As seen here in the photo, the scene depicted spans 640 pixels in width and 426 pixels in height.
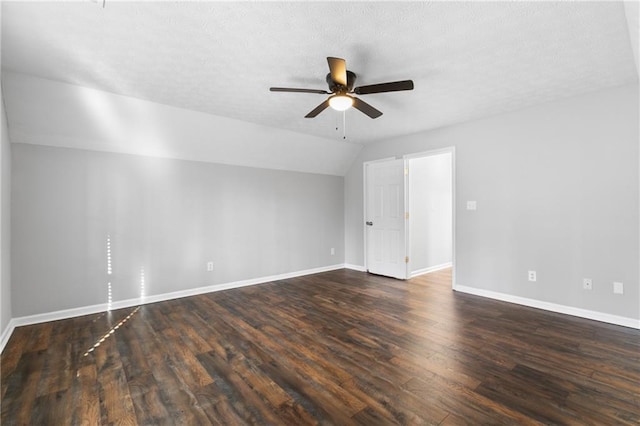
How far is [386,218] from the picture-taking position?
532 cm

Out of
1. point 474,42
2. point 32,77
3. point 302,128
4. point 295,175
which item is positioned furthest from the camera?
point 295,175

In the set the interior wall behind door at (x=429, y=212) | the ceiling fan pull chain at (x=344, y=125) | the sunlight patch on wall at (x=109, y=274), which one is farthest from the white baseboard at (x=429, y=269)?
the sunlight patch on wall at (x=109, y=274)

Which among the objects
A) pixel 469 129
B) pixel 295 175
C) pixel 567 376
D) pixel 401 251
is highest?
pixel 469 129

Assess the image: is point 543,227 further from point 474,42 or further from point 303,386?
point 303,386

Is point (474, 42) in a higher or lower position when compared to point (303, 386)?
higher

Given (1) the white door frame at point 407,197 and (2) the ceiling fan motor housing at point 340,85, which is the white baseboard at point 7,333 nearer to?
(2) the ceiling fan motor housing at point 340,85

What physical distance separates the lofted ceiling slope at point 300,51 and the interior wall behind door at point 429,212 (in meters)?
1.92

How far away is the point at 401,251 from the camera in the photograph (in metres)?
5.06

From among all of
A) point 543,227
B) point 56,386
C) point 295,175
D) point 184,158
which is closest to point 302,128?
point 295,175

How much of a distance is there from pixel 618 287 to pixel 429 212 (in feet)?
9.47

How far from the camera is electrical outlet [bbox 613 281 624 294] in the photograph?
2998 mm

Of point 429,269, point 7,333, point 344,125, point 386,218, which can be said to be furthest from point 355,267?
point 7,333

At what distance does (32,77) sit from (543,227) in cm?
572

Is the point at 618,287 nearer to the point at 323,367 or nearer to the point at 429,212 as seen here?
the point at 429,212
